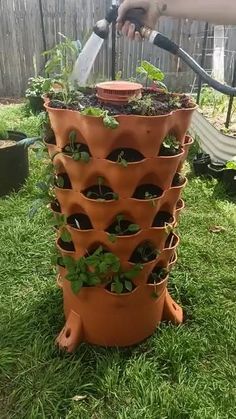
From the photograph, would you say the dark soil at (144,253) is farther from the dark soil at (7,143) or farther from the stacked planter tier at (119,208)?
the dark soil at (7,143)

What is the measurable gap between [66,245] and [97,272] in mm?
203

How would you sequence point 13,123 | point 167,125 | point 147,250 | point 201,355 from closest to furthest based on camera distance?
point 167,125
point 147,250
point 201,355
point 13,123

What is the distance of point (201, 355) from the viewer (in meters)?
1.72

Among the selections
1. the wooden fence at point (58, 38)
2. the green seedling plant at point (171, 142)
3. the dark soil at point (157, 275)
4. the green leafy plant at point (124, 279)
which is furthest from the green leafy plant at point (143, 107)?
the wooden fence at point (58, 38)

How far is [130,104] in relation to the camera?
1.37m

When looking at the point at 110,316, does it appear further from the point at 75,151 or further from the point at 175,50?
the point at 175,50

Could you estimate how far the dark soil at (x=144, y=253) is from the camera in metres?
1.54

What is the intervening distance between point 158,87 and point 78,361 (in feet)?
3.99

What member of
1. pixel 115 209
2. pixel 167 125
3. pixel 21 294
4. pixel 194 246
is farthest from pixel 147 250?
pixel 194 246

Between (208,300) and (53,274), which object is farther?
(53,274)

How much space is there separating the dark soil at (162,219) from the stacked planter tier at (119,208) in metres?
0.02

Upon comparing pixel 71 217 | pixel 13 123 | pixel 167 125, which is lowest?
pixel 13 123

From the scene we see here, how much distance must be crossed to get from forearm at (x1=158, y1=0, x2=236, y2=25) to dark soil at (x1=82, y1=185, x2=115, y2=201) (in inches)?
26.2

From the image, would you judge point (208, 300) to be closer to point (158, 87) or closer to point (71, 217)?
point (71, 217)
